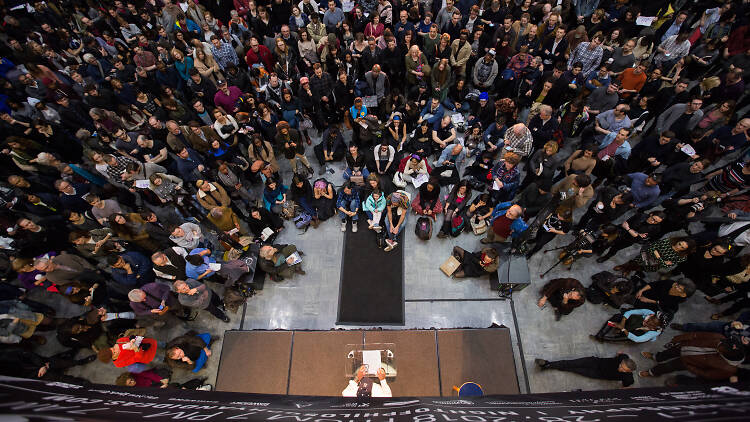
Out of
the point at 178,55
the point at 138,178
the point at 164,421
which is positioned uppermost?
the point at 178,55

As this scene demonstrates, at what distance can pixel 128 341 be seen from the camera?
4.93 meters

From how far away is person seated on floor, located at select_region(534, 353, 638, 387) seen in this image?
4.82 m

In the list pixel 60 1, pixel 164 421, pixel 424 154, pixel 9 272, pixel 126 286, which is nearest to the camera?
pixel 164 421

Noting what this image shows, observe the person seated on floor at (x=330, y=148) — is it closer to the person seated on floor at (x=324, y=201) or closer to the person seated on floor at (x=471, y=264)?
the person seated on floor at (x=324, y=201)

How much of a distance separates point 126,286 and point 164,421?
4196 millimetres

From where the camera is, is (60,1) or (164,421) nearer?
(164,421)

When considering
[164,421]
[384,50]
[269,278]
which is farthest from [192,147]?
[164,421]

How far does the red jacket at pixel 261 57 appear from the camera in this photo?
8398 mm

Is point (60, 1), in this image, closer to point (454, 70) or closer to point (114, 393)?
point (454, 70)

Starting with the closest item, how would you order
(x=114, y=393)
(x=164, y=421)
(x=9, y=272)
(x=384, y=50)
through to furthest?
1. (x=164, y=421)
2. (x=114, y=393)
3. (x=9, y=272)
4. (x=384, y=50)

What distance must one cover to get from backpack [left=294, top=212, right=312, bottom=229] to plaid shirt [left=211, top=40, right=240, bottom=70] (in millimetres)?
4668

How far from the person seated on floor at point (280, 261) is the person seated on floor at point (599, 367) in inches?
185

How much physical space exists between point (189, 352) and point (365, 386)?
296 cm

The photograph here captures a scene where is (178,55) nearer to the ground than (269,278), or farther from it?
farther from it
